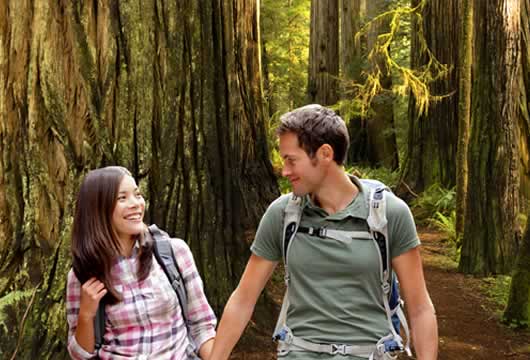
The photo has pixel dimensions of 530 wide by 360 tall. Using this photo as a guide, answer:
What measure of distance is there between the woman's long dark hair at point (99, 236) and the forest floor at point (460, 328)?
Result: 2489mm

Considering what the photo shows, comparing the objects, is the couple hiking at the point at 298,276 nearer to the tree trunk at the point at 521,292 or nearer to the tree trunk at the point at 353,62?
the tree trunk at the point at 521,292

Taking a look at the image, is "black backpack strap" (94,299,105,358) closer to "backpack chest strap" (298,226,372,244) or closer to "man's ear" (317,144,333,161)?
"backpack chest strap" (298,226,372,244)

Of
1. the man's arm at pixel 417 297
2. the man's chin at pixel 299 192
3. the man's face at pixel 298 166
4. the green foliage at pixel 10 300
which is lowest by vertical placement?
the green foliage at pixel 10 300

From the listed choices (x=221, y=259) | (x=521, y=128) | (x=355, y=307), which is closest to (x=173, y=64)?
(x=221, y=259)

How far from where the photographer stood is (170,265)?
10.5 ft

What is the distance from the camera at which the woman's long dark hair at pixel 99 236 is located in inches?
121

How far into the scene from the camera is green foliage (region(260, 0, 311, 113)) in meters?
24.3

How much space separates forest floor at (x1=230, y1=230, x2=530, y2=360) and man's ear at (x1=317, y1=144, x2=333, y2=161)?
2.79 m

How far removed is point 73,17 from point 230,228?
1.94m

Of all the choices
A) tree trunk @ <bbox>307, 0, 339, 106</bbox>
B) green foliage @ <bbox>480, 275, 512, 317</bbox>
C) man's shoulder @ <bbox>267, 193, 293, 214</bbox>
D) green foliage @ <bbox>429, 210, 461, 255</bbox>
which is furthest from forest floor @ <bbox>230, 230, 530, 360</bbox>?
tree trunk @ <bbox>307, 0, 339, 106</bbox>

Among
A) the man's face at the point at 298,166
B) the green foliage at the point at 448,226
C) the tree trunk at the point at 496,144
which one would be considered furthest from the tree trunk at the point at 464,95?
the man's face at the point at 298,166

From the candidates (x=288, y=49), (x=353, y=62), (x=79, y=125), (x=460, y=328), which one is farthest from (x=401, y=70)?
(x=288, y=49)

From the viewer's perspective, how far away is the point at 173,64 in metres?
5.19

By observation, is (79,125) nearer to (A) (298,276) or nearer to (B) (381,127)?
(A) (298,276)
